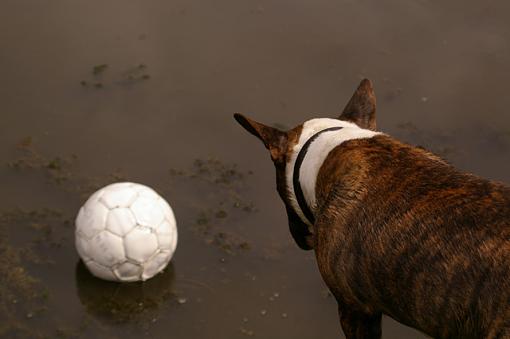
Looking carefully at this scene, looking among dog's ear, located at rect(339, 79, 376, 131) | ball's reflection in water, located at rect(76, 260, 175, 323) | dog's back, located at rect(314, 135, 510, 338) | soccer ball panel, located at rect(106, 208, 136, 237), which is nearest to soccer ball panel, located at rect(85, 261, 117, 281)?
ball's reflection in water, located at rect(76, 260, 175, 323)

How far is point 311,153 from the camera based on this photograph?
15.9 feet

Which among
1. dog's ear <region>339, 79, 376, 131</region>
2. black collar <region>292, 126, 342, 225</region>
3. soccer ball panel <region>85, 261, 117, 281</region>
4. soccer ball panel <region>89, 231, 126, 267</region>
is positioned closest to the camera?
black collar <region>292, 126, 342, 225</region>

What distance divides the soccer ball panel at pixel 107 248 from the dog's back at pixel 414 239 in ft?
4.35

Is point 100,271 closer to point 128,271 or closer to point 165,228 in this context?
point 128,271

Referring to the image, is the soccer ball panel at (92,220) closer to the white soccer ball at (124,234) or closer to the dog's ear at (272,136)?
the white soccer ball at (124,234)

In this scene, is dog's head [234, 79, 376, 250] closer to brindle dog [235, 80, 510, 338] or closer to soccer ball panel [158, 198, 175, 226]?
brindle dog [235, 80, 510, 338]

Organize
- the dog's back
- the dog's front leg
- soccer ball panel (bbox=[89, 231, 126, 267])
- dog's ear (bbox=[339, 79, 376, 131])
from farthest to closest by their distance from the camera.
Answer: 1. soccer ball panel (bbox=[89, 231, 126, 267])
2. dog's ear (bbox=[339, 79, 376, 131])
3. the dog's front leg
4. the dog's back

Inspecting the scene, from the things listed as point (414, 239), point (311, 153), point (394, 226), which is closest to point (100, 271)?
point (311, 153)

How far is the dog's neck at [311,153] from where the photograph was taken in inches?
190

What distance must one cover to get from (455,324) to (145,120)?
3.62m

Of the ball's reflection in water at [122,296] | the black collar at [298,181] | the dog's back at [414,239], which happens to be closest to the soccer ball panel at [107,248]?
the ball's reflection in water at [122,296]

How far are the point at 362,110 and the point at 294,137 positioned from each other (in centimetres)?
48

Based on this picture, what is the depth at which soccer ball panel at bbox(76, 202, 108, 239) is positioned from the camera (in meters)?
5.38

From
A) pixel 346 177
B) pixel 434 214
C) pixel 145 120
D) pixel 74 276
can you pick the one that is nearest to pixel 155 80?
pixel 145 120
